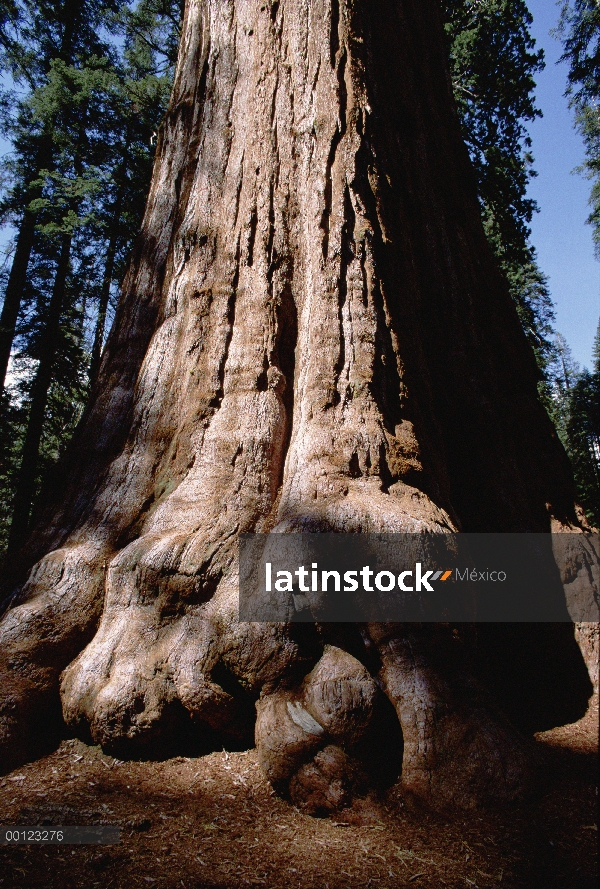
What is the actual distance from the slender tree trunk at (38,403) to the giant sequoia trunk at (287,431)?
8.57m

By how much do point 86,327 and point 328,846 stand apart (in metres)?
15.4

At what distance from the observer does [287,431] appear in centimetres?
361

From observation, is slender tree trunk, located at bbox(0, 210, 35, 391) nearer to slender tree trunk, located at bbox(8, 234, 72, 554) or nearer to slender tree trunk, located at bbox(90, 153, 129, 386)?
slender tree trunk, located at bbox(8, 234, 72, 554)

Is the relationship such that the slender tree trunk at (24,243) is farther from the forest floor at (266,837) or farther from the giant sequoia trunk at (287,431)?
the forest floor at (266,837)

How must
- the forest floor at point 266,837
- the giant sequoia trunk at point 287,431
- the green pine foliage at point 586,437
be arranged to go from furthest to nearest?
the green pine foliage at point 586,437
the giant sequoia trunk at point 287,431
the forest floor at point 266,837

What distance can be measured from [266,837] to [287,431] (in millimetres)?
2146

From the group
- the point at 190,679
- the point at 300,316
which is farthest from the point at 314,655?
the point at 300,316

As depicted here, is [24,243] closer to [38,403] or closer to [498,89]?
[38,403]

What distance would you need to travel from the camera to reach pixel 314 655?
111 inches

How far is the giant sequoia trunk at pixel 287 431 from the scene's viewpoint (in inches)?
107

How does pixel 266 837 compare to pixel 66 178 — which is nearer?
pixel 266 837

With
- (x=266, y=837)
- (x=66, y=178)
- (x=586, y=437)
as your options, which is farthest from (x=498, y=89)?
(x=586, y=437)

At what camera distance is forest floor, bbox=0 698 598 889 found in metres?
2.07

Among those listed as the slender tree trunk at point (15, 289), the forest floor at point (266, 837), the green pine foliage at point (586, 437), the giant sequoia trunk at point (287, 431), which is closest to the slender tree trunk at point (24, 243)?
the slender tree trunk at point (15, 289)
